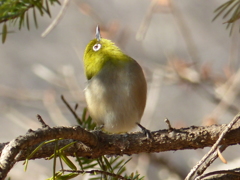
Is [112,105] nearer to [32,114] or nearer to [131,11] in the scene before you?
[32,114]

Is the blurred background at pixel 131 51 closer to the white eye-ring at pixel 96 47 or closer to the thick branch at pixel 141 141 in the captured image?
the white eye-ring at pixel 96 47

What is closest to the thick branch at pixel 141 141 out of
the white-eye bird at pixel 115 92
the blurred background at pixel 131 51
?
the white-eye bird at pixel 115 92

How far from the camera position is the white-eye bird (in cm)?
155

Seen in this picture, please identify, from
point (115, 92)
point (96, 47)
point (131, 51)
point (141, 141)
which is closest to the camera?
point (141, 141)

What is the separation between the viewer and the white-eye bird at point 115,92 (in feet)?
5.10

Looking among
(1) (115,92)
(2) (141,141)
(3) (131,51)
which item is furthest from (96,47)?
(3) (131,51)

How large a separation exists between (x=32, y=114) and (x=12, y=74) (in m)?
0.60

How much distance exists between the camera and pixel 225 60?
4711 mm

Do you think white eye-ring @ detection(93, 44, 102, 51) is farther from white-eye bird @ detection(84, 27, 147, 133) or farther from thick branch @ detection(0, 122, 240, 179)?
thick branch @ detection(0, 122, 240, 179)

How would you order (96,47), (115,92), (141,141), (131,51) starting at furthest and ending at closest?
1. (131,51)
2. (96,47)
3. (115,92)
4. (141,141)

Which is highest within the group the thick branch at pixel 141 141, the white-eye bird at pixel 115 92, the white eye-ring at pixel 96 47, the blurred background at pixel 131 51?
the blurred background at pixel 131 51

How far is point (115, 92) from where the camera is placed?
5.07 feet

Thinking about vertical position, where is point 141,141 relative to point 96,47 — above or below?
below

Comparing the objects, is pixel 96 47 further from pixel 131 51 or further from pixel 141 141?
pixel 131 51
